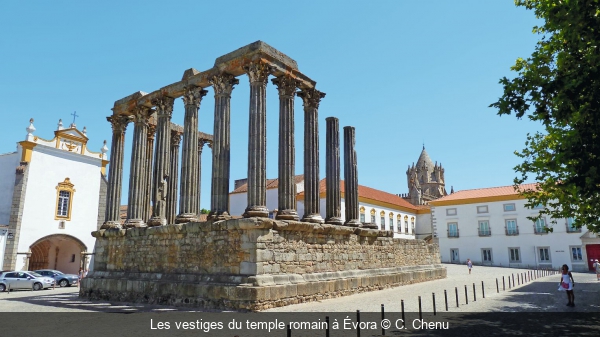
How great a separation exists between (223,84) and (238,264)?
6.22 m

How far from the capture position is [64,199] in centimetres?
2750

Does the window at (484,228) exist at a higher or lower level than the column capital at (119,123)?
lower

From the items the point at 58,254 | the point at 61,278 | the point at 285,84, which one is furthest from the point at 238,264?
the point at 58,254

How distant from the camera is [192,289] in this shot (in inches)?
495

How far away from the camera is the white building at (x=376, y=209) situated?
3662cm

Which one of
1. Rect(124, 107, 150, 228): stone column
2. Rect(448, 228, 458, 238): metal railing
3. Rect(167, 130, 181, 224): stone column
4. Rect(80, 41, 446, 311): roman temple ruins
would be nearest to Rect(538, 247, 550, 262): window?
Rect(448, 228, 458, 238): metal railing

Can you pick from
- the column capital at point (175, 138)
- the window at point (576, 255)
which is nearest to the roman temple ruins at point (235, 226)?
the column capital at point (175, 138)

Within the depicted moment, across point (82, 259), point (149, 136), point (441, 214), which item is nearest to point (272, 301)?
point (149, 136)

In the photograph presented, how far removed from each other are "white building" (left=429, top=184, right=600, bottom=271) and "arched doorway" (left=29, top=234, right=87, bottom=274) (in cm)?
3219

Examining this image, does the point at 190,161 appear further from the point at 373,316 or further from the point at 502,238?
the point at 502,238

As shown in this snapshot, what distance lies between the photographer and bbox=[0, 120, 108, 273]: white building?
24.9 m

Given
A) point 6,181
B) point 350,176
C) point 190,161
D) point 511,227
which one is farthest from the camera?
point 511,227

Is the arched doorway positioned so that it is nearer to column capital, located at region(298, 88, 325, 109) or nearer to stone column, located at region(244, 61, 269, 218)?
stone column, located at region(244, 61, 269, 218)

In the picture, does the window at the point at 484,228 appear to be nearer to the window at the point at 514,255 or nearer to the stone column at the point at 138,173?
the window at the point at 514,255
